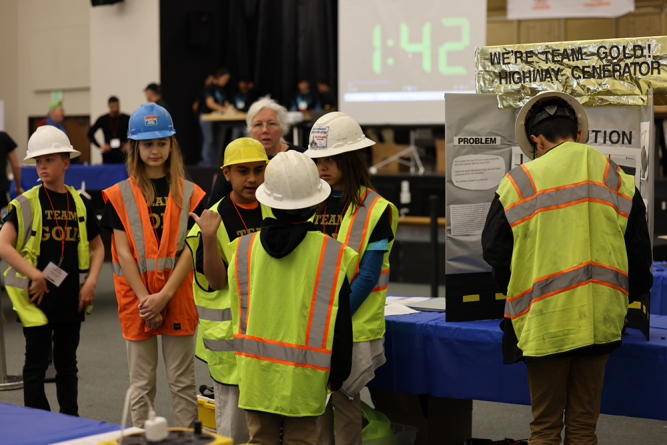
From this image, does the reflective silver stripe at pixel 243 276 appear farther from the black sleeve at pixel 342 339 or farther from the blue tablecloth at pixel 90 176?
the blue tablecloth at pixel 90 176

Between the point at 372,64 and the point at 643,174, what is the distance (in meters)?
6.49


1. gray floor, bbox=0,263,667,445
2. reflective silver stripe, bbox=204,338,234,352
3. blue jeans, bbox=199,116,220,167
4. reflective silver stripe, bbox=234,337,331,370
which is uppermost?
blue jeans, bbox=199,116,220,167

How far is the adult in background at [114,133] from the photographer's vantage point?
30.7 ft

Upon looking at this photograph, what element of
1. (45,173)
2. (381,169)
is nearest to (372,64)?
(381,169)

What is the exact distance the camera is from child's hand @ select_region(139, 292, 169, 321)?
2.75m

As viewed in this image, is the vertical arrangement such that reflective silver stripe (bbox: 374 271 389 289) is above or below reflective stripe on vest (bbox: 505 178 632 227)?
below

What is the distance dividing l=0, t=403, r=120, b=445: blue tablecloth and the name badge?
1326mm

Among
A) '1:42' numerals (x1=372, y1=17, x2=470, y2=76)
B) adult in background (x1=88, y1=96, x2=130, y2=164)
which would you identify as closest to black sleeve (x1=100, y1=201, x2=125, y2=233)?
'1:42' numerals (x1=372, y1=17, x2=470, y2=76)

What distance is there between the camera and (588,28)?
10.5 m

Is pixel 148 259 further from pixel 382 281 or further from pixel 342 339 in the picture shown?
Answer: pixel 342 339

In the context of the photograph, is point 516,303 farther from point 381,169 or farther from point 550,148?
point 381,169

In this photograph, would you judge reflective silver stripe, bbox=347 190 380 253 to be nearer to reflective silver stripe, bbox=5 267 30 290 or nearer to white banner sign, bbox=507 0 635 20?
reflective silver stripe, bbox=5 267 30 290

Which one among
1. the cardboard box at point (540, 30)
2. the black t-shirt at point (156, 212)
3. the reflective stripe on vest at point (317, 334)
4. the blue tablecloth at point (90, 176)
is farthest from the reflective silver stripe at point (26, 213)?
the cardboard box at point (540, 30)

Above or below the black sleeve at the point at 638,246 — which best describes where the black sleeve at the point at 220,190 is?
above
